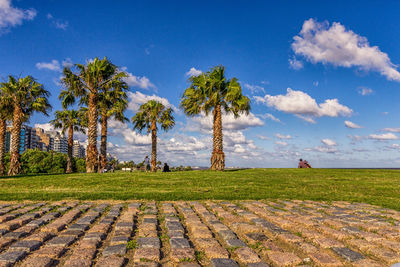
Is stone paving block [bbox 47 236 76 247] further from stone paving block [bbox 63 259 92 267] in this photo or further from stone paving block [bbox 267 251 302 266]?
stone paving block [bbox 267 251 302 266]

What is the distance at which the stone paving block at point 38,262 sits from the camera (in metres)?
2.70

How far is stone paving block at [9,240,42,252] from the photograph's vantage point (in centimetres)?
316

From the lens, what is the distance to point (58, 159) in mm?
51438

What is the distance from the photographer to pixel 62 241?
346 cm

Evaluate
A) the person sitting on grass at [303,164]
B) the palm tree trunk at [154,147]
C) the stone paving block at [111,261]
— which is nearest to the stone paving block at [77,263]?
the stone paving block at [111,261]

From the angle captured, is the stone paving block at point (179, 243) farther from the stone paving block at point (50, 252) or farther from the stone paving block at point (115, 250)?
the stone paving block at point (50, 252)

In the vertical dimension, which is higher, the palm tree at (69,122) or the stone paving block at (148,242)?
the palm tree at (69,122)

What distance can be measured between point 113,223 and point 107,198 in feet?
10.7

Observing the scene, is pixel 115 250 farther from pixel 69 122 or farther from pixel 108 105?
pixel 69 122

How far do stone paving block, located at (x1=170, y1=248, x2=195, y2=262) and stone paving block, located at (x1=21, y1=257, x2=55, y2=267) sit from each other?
128 cm

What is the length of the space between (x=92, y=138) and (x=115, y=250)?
19217 millimetres

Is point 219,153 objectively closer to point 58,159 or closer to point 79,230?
point 79,230

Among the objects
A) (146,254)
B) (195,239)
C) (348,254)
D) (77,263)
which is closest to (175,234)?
(195,239)

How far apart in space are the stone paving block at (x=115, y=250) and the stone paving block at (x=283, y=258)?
5.58ft
